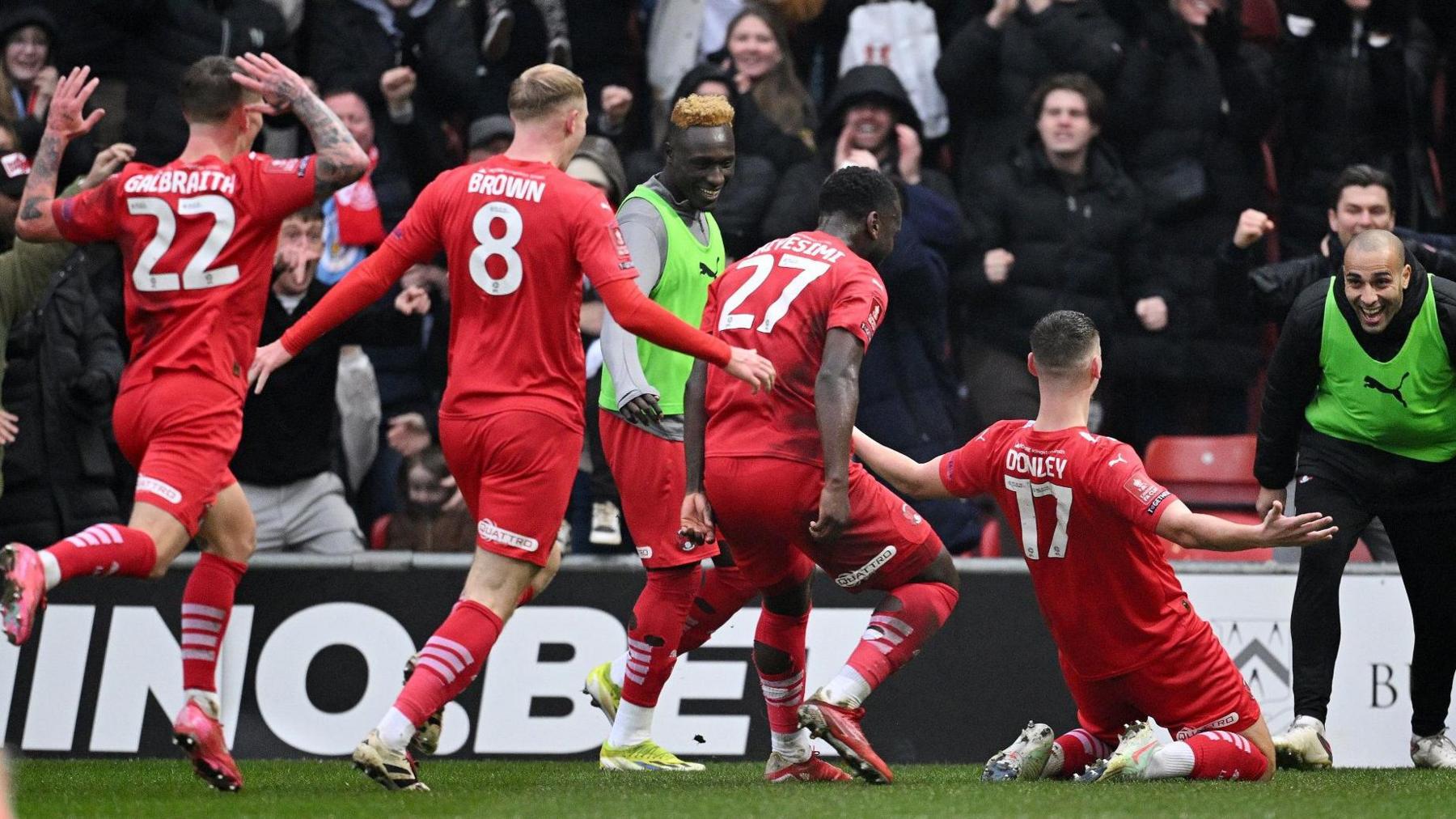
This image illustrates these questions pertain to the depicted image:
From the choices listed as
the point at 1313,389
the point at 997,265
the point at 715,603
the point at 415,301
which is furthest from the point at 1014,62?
the point at 715,603

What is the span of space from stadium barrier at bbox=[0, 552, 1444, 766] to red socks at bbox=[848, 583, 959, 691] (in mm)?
2050

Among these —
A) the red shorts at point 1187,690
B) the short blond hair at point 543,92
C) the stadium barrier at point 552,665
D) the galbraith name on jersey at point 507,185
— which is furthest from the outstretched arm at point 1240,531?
the stadium barrier at point 552,665

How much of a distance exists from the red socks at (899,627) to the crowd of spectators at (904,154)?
8.96 ft

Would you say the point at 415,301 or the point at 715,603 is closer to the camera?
the point at 715,603

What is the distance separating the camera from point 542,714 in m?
8.66

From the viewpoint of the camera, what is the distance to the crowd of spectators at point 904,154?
9.75 meters

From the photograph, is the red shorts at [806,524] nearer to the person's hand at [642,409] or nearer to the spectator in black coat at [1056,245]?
the person's hand at [642,409]

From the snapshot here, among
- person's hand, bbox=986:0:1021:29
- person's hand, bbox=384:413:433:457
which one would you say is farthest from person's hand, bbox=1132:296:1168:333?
person's hand, bbox=384:413:433:457

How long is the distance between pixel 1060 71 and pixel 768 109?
166 centimetres

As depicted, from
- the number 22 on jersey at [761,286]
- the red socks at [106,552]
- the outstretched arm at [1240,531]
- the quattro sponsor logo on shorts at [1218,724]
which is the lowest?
the quattro sponsor logo on shorts at [1218,724]

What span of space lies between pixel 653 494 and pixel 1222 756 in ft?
7.16

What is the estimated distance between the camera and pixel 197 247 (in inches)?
264

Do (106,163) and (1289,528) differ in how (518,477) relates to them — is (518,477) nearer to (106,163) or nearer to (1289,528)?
(106,163)

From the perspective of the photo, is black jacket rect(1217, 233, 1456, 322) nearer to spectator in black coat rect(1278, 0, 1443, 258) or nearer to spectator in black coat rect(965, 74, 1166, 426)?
spectator in black coat rect(965, 74, 1166, 426)
